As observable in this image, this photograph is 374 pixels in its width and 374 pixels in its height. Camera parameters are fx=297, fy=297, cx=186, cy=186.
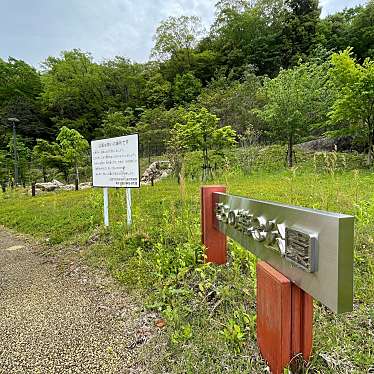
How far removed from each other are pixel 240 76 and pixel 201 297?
948 inches

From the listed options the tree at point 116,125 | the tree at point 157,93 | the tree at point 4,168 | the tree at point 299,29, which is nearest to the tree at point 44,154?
the tree at point 4,168

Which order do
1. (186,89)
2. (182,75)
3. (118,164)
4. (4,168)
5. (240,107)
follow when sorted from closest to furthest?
1. (118,164)
2. (240,107)
3. (4,168)
4. (186,89)
5. (182,75)

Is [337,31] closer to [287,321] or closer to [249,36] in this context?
[249,36]

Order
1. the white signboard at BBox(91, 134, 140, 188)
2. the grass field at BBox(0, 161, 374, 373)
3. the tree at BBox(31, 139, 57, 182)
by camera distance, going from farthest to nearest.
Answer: the tree at BBox(31, 139, 57, 182), the white signboard at BBox(91, 134, 140, 188), the grass field at BBox(0, 161, 374, 373)

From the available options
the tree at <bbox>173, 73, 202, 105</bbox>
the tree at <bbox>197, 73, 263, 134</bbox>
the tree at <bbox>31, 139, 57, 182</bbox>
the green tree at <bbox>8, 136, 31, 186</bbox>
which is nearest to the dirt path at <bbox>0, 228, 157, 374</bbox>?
the tree at <bbox>197, 73, 263, 134</bbox>

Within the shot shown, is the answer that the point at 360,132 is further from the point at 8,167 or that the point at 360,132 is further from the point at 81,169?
the point at 8,167

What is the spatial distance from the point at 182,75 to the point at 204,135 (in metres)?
19.3

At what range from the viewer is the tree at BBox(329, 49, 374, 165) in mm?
9656

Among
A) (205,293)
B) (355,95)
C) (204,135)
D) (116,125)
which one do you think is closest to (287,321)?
(205,293)

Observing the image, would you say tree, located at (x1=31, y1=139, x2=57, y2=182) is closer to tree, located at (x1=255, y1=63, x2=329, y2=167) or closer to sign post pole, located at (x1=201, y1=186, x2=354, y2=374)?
tree, located at (x1=255, y1=63, x2=329, y2=167)

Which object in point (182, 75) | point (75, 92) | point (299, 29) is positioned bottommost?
point (75, 92)

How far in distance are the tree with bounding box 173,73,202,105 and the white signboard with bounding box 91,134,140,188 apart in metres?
19.0

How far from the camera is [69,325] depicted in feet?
6.92

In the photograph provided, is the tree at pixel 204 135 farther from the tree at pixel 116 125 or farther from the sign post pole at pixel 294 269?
the tree at pixel 116 125
